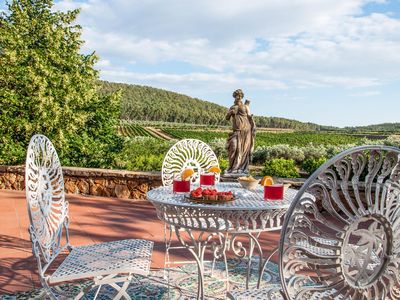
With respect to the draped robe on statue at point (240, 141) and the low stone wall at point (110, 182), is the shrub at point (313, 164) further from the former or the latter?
the low stone wall at point (110, 182)

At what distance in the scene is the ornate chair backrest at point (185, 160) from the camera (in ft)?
12.3

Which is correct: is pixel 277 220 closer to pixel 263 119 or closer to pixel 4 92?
pixel 4 92

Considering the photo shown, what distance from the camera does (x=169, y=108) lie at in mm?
52562

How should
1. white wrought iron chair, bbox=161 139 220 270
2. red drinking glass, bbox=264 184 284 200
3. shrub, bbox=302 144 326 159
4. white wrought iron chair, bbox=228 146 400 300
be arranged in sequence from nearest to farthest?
1. white wrought iron chair, bbox=228 146 400 300
2. red drinking glass, bbox=264 184 284 200
3. white wrought iron chair, bbox=161 139 220 270
4. shrub, bbox=302 144 326 159

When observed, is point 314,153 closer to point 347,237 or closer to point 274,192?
point 274,192

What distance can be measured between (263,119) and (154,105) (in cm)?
1735

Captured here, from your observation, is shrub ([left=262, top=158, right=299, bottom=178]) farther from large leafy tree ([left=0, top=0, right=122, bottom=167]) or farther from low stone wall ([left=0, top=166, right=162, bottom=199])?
large leafy tree ([left=0, top=0, right=122, bottom=167])

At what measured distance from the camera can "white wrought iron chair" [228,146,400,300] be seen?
1.48 m

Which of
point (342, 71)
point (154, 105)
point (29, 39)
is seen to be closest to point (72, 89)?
point (29, 39)

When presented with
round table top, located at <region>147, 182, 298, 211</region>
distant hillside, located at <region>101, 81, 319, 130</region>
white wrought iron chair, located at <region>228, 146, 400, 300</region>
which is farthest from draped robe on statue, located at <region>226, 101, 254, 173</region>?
distant hillside, located at <region>101, 81, 319, 130</region>

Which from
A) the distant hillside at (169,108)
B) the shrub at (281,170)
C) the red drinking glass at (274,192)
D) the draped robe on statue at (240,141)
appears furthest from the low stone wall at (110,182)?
the distant hillside at (169,108)

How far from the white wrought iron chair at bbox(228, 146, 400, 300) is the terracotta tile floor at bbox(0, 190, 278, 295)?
7.14ft

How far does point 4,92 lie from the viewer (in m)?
8.92

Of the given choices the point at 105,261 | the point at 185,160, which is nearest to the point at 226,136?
the point at 185,160
